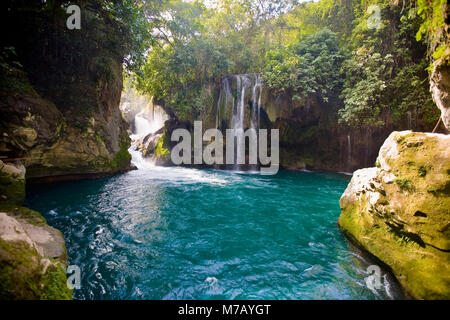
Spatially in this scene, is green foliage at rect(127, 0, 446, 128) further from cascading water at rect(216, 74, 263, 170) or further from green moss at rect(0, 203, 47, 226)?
green moss at rect(0, 203, 47, 226)

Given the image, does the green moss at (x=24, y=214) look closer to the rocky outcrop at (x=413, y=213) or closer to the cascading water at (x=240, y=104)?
the rocky outcrop at (x=413, y=213)

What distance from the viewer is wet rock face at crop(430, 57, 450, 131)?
3965 millimetres

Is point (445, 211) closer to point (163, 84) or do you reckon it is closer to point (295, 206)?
point (295, 206)

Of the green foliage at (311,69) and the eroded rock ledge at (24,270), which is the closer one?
the eroded rock ledge at (24,270)

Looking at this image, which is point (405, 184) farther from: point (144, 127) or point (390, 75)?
point (144, 127)

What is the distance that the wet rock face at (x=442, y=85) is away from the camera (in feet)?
13.0

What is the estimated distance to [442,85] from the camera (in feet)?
13.8

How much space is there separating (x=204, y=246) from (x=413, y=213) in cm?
372

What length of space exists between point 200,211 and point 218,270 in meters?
2.94

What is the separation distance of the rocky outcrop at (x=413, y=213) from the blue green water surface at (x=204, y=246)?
422 millimetres

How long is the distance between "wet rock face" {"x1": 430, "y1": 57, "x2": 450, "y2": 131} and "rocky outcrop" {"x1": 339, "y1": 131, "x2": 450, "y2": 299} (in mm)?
2026

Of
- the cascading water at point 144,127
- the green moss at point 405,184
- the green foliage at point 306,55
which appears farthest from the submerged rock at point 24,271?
the cascading water at point 144,127

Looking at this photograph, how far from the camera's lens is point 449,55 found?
12.1ft
